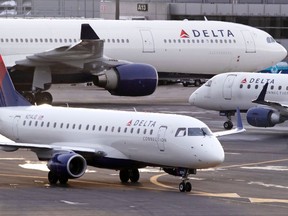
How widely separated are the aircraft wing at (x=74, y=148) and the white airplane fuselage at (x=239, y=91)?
18614 mm

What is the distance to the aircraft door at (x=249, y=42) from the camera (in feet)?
240

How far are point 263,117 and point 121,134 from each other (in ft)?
53.5

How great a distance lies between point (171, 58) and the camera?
70.9 m

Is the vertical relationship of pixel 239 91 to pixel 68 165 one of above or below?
below

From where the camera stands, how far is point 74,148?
3625cm

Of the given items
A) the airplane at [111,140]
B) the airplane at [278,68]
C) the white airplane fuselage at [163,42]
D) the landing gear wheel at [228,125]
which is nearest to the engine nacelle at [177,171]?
the airplane at [111,140]

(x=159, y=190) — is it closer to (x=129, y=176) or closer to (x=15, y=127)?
(x=129, y=176)

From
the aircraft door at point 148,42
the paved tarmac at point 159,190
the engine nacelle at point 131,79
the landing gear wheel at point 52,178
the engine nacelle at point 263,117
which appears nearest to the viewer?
the paved tarmac at point 159,190

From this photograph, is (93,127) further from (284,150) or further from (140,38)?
(140,38)

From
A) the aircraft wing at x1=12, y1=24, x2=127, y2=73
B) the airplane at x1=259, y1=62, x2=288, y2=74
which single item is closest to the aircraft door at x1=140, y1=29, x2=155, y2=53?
the aircraft wing at x1=12, y1=24, x2=127, y2=73

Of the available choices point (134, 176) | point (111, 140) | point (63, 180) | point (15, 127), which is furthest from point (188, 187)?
point (15, 127)

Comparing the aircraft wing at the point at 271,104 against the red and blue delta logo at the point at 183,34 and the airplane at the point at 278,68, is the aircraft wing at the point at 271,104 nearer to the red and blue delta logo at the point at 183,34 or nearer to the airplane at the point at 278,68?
the red and blue delta logo at the point at 183,34

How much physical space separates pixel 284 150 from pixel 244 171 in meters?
7.13

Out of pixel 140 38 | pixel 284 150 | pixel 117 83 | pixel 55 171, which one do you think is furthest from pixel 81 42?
pixel 55 171
